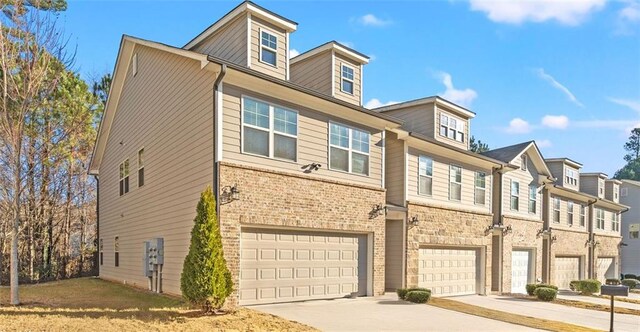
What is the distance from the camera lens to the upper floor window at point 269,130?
12617mm

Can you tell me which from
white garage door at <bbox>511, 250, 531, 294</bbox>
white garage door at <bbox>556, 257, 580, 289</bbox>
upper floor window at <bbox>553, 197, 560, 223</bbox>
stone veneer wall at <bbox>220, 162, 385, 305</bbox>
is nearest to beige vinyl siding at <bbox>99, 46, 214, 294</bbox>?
stone veneer wall at <bbox>220, 162, 385, 305</bbox>

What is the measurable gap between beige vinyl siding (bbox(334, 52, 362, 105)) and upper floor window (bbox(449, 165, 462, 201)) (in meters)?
5.56

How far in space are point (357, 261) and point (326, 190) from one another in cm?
283

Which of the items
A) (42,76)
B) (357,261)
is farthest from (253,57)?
(357,261)

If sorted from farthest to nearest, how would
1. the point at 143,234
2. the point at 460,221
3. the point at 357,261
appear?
the point at 460,221 < the point at 143,234 < the point at 357,261

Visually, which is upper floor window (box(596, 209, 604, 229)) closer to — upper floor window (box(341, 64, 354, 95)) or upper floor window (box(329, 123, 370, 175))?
upper floor window (box(341, 64, 354, 95))

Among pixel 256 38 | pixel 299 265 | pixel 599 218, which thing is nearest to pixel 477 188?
pixel 299 265

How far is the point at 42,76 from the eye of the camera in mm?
13664

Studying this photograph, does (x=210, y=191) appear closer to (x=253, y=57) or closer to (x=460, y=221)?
(x=253, y=57)

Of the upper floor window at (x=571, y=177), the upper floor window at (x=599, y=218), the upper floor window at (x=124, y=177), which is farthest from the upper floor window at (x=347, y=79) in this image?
the upper floor window at (x=599, y=218)

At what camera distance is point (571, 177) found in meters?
31.2

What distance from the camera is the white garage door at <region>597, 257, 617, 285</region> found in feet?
110

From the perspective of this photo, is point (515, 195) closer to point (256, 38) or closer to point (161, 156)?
point (256, 38)

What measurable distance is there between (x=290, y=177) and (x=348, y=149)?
2789 mm
